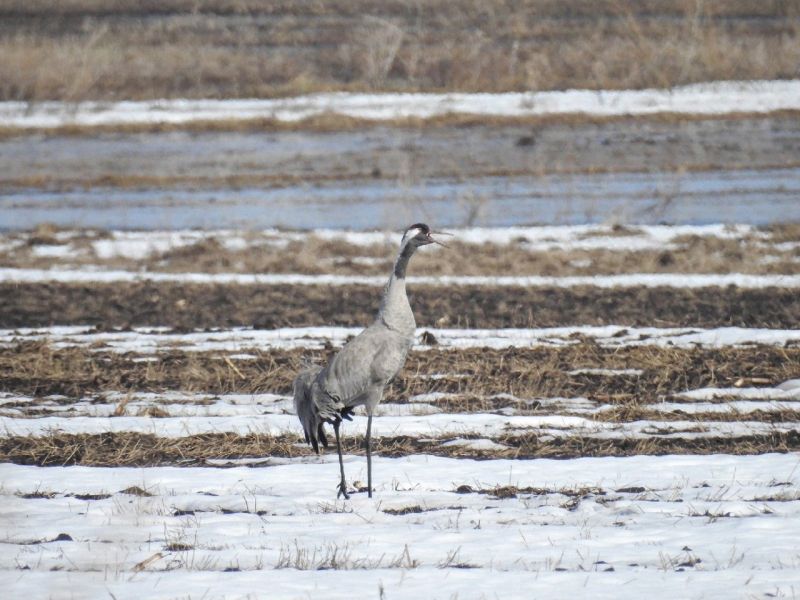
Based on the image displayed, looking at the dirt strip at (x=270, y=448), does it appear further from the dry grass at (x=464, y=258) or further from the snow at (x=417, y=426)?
the dry grass at (x=464, y=258)

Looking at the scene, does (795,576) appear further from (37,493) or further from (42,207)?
(42,207)

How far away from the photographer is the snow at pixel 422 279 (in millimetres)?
15180

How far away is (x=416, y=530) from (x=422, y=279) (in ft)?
30.3

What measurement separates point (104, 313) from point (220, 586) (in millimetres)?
9124

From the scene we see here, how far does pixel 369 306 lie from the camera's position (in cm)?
1465

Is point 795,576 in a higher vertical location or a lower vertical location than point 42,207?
higher

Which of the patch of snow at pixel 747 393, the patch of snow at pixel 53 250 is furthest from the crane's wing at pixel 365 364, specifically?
the patch of snow at pixel 53 250

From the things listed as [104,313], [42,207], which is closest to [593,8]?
[42,207]

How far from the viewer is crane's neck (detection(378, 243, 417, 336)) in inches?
298

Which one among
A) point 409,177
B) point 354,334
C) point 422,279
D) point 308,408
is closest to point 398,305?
point 308,408

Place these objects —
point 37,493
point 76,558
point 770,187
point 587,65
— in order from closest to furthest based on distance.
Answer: point 76,558 → point 37,493 → point 770,187 → point 587,65

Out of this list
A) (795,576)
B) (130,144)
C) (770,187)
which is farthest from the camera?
(130,144)

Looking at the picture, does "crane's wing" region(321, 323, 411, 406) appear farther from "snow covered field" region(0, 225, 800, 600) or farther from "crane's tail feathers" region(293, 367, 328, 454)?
"snow covered field" region(0, 225, 800, 600)

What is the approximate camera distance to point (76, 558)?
6.43 metres
